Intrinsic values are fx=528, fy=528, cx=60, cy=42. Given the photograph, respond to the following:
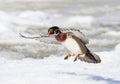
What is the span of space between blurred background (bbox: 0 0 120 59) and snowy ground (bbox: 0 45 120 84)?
124 centimetres

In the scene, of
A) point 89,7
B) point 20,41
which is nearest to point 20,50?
point 20,41

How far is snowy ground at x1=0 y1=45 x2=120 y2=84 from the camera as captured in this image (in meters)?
5.49

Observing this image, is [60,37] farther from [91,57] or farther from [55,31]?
[91,57]

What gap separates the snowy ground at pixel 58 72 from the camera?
5.49 meters

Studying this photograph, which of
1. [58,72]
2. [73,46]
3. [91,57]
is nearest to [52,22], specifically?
[58,72]

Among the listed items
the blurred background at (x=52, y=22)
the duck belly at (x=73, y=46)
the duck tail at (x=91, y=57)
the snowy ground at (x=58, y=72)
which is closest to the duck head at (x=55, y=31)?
the duck belly at (x=73, y=46)

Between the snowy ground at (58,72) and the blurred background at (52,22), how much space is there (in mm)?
1235

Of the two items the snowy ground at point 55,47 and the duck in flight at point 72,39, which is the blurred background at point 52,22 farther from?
the duck in flight at point 72,39

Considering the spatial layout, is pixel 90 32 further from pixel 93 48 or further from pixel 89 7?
pixel 89 7

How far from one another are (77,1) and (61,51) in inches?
328

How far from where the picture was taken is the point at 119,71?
6074 mm

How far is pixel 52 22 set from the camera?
1241 centimetres

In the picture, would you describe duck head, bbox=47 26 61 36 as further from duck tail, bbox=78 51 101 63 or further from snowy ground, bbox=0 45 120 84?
snowy ground, bbox=0 45 120 84

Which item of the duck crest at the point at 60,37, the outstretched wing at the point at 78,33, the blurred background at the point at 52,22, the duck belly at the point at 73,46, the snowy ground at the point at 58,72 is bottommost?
the snowy ground at the point at 58,72
